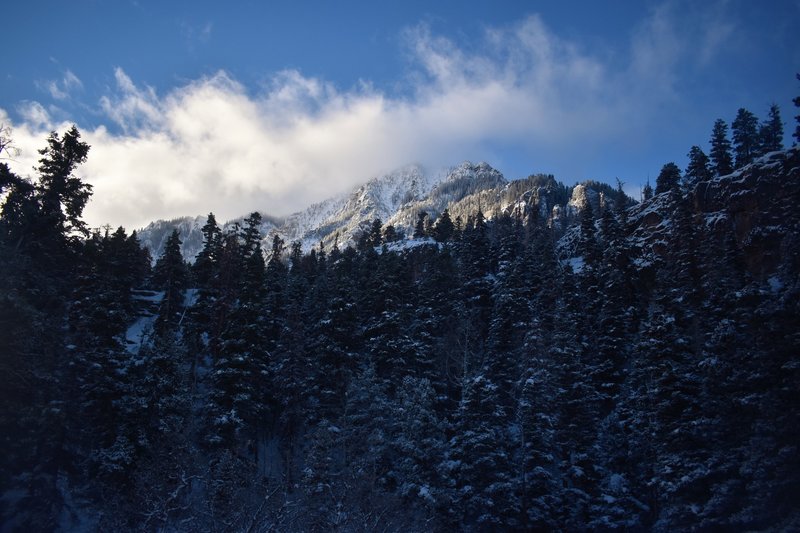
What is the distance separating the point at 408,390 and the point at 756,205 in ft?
135

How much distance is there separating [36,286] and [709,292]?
45.4 m

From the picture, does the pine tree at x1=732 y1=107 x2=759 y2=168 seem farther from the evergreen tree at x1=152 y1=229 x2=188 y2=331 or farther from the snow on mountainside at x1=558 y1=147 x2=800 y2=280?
the evergreen tree at x1=152 y1=229 x2=188 y2=331

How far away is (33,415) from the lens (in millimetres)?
24781

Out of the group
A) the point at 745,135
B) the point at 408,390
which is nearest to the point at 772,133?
the point at 745,135

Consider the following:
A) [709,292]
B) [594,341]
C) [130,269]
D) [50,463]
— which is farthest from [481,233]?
[50,463]

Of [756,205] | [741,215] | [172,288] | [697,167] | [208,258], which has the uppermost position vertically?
[697,167]

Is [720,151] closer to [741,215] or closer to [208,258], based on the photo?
[741,215]

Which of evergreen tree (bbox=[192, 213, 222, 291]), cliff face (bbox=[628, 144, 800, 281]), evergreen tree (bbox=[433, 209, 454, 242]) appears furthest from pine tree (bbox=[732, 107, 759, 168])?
evergreen tree (bbox=[192, 213, 222, 291])

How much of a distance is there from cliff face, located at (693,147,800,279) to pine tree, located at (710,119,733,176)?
1689 cm

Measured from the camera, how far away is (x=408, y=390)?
36.8m

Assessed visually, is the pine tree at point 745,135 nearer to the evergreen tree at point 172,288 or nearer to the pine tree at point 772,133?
the pine tree at point 772,133

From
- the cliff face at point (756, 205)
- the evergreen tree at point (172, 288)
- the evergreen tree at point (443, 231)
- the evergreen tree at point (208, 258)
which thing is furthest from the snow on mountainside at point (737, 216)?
the evergreen tree at point (172, 288)

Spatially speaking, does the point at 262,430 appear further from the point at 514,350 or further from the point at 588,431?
the point at 588,431

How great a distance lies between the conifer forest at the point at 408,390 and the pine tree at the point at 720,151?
1750 cm
